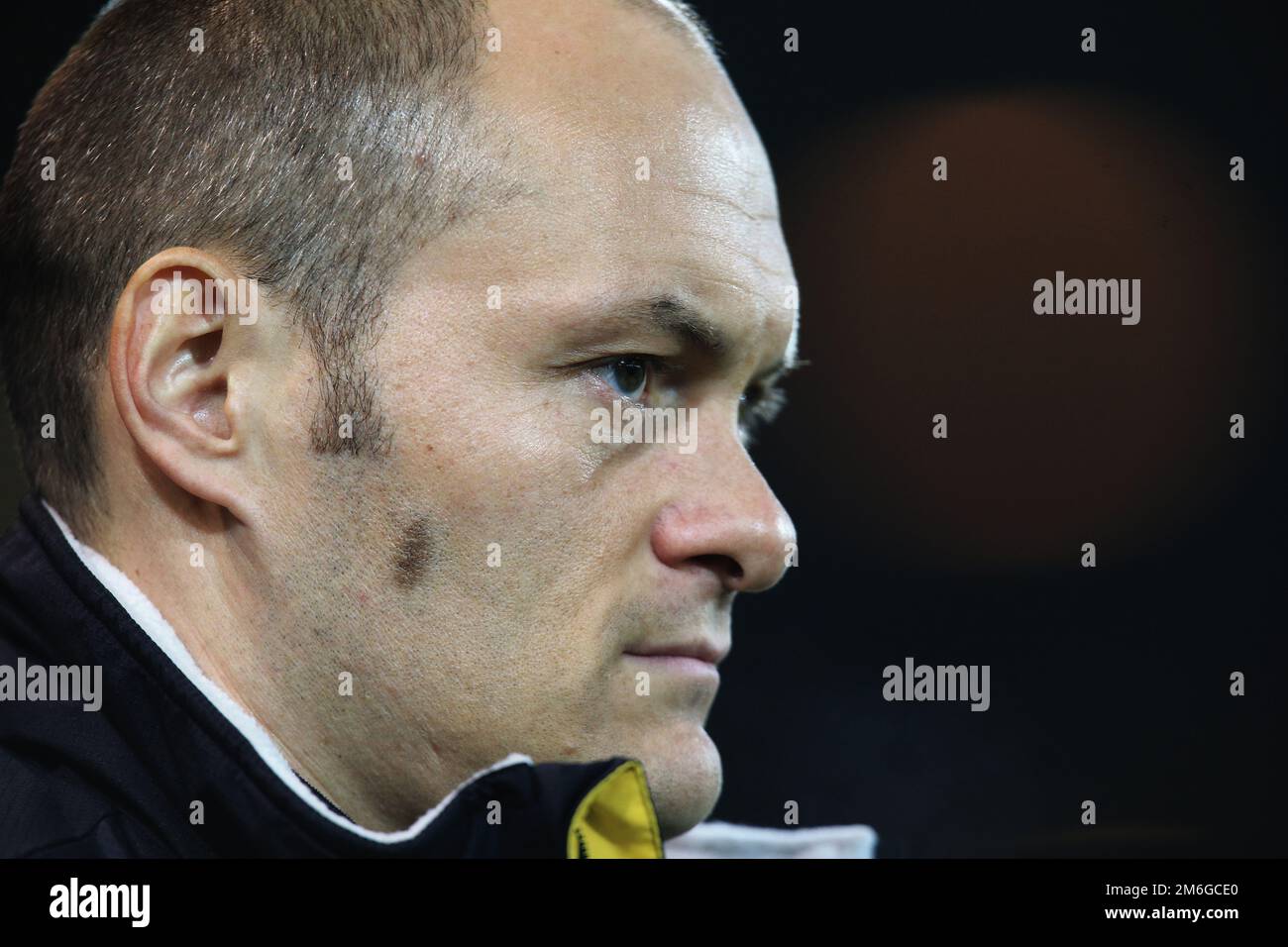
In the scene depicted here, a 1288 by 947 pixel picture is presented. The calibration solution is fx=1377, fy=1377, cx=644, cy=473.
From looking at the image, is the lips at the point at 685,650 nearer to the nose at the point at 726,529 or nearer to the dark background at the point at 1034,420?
the nose at the point at 726,529

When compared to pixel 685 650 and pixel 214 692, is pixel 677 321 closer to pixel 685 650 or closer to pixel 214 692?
pixel 685 650

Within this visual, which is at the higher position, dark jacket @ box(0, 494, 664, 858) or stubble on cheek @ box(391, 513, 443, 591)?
stubble on cheek @ box(391, 513, 443, 591)

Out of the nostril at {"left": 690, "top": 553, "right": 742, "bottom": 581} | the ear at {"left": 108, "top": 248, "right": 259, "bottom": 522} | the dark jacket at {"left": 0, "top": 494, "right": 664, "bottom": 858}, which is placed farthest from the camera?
the nostril at {"left": 690, "top": 553, "right": 742, "bottom": 581}

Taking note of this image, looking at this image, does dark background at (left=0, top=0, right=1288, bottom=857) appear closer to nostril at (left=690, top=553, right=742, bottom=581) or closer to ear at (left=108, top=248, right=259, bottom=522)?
nostril at (left=690, top=553, right=742, bottom=581)

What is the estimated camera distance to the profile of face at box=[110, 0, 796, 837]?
129 cm

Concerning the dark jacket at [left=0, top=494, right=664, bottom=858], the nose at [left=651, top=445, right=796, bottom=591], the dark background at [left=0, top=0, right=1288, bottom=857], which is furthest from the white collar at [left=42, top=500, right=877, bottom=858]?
the dark background at [left=0, top=0, right=1288, bottom=857]

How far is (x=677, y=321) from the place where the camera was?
1341 mm

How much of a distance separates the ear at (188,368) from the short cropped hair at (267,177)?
3 cm

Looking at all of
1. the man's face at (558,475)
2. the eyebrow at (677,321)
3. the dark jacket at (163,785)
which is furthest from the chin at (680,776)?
the eyebrow at (677,321)

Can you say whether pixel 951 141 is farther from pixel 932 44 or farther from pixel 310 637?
pixel 310 637

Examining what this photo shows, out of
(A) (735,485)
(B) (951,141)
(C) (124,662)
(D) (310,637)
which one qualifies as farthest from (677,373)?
(B) (951,141)

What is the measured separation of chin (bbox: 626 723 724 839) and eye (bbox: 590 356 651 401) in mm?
335

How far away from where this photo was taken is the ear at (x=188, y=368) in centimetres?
126

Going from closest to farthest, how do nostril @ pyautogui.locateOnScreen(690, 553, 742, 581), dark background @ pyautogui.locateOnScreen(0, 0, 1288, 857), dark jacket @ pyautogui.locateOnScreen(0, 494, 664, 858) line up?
dark jacket @ pyautogui.locateOnScreen(0, 494, 664, 858)
nostril @ pyautogui.locateOnScreen(690, 553, 742, 581)
dark background @ pyautogui.locateOnScreen(0, 0, 1288, 857)
